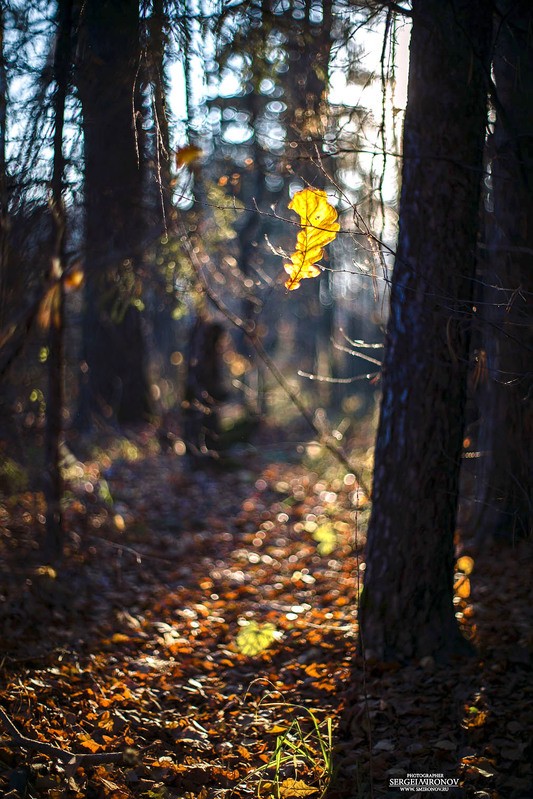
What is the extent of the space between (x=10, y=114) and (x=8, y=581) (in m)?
3.61

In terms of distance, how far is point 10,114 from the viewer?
4184mm

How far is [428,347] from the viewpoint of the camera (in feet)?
13.6

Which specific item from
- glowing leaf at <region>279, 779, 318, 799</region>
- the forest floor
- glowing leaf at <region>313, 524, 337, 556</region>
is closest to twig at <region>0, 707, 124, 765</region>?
the forest floor

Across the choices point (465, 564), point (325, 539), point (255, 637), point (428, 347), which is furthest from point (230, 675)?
point (325, 539)

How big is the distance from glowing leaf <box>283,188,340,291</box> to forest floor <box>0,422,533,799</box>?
4.73 feet

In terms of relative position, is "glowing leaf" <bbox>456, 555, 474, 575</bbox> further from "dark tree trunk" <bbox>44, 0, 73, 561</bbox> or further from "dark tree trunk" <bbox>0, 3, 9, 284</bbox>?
"dark tree trunk" <bbox>0, 3, 9, 284</bbox>

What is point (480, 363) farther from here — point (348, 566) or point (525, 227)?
point (348, 566)

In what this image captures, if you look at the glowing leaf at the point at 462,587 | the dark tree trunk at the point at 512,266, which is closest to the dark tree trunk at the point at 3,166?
the dark tree trunk at the point at 512,266

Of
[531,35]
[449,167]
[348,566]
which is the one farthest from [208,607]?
[531,35]

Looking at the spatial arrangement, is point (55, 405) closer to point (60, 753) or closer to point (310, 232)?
point (60, 753)

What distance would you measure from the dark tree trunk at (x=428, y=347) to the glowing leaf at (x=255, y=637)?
90cm

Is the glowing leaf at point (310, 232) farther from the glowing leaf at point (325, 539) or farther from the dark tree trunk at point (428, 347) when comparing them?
the glowing leaf at point (325, 539)

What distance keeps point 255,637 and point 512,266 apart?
364 centimetres

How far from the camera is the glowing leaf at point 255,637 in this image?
16.0 ft
